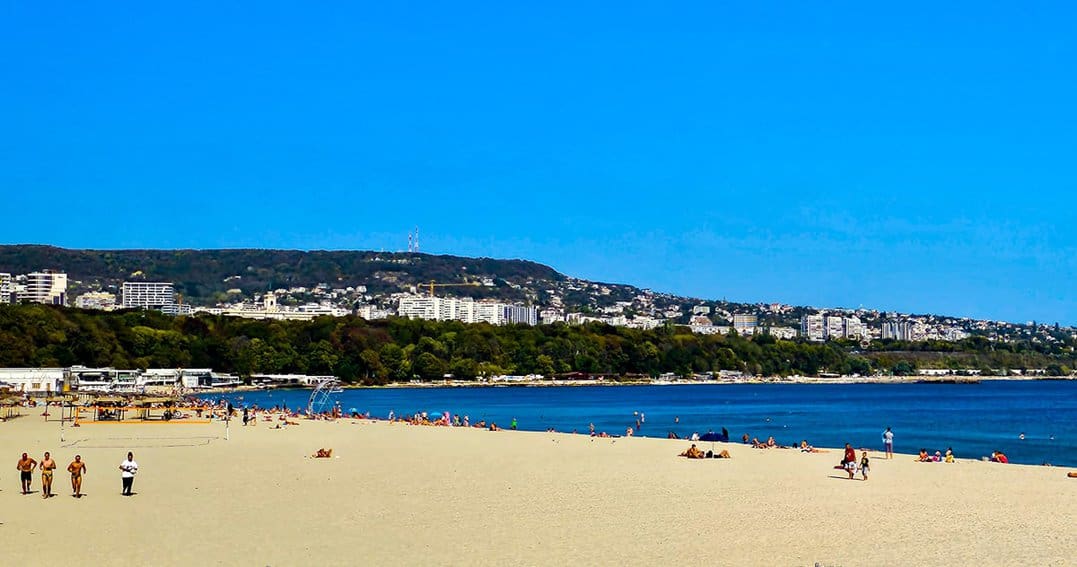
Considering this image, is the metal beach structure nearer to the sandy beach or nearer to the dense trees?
the dense trees

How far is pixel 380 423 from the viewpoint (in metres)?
48.0

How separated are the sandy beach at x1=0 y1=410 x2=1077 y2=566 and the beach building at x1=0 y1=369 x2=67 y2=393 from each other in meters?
53.3

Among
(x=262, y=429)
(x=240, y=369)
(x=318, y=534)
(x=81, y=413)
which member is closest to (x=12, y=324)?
(x=240, y=369)

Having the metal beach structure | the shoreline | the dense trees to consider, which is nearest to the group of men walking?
the metal beach structure

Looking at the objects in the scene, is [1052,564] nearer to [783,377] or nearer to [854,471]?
[854,471]

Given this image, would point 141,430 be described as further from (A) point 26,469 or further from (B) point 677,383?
(B) point 677,383

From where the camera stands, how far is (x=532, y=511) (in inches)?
736

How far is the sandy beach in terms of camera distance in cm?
1499

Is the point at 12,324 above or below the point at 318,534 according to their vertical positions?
above

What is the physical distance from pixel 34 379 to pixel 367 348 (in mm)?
51114

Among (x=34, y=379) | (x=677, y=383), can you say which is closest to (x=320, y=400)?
(x=34, y=379)

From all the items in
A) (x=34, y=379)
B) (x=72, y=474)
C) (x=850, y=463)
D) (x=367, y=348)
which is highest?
(x=367, y=348)

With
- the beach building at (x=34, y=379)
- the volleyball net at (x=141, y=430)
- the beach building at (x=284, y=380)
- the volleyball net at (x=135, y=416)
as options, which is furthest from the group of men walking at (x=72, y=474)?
the beach building at (x=284, y=380)

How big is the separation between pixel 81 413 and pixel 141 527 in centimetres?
3321
